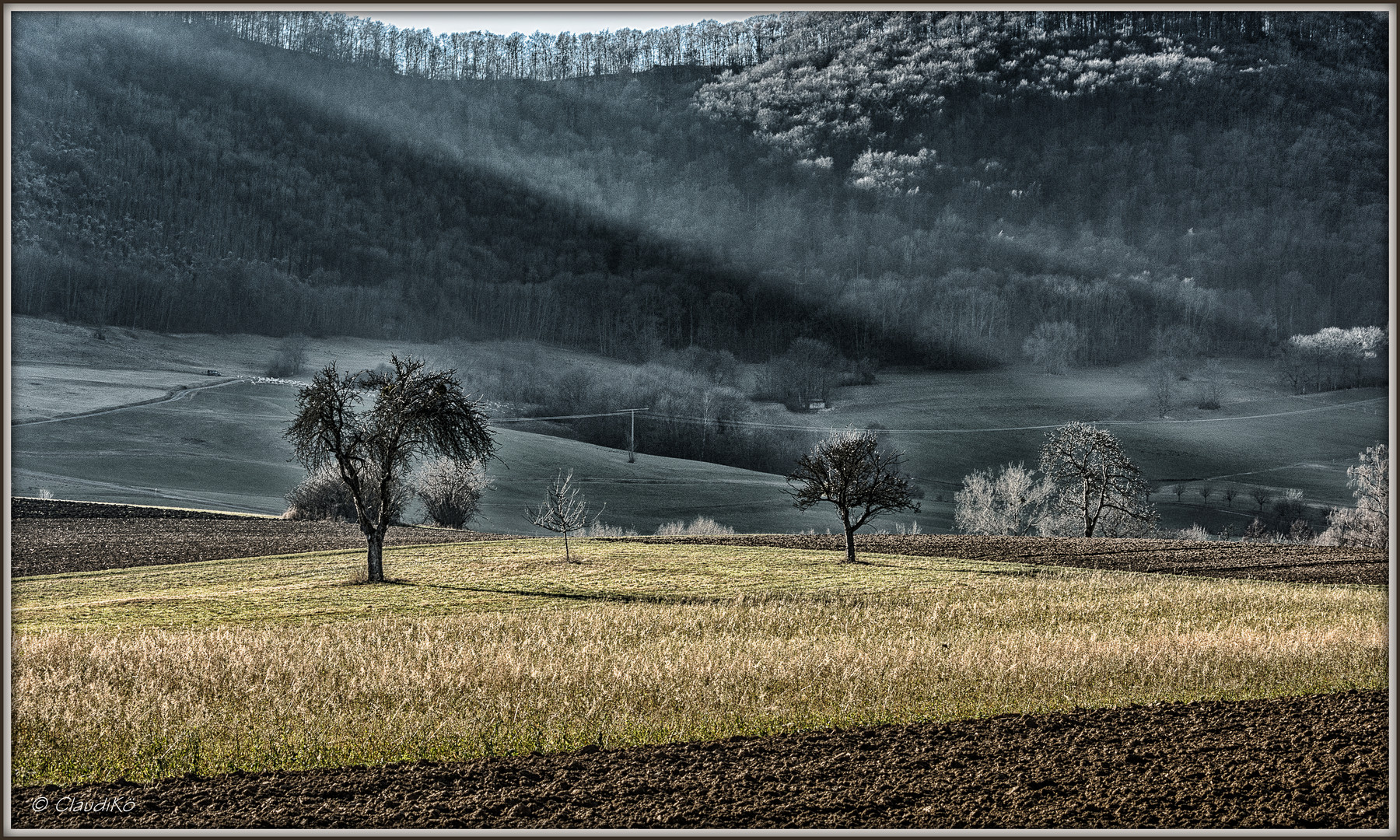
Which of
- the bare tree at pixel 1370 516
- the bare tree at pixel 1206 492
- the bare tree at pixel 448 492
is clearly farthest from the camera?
the bare tree at pixel 1206 492

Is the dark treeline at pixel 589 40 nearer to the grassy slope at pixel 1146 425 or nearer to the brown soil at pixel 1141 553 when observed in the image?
the grassy slope at pixel 1146 425

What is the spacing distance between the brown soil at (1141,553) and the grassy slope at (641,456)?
30.6 meters

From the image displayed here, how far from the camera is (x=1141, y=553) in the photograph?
3334cm

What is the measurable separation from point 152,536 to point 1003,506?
170ft

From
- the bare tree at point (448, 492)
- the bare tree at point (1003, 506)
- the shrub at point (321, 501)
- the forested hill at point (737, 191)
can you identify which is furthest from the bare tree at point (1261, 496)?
the shrub at point (321, 501)

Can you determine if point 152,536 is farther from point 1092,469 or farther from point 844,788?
point 1092,469

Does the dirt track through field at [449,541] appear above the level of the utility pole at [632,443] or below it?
below

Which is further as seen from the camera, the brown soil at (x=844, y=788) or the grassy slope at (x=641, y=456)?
the grassy slope at (x=641, y=456)

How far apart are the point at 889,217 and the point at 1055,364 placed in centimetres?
5050

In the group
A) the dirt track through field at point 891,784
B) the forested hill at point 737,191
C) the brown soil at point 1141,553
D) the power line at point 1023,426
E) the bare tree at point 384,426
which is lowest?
the brown soil at point 1141,553

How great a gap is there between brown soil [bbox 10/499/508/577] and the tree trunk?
7870 millimetres

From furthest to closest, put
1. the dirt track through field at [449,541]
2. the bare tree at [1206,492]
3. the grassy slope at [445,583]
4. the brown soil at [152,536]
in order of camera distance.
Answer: the bare tree at [1206,492] → the brown soil at [152,536] → the dirt track through field at [449,541] → the grassy slope at [445,583]

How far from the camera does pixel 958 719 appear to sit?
10625 millimetres

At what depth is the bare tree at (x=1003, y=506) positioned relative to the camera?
6425 cm
